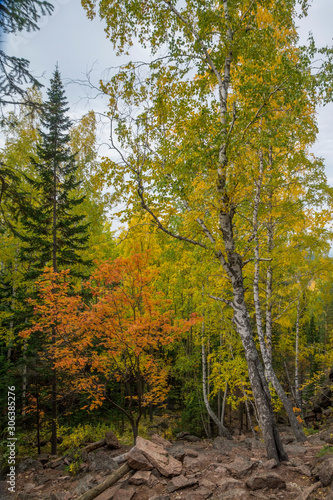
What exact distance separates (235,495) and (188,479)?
3.90 feet

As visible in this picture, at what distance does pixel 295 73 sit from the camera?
523 centimetres

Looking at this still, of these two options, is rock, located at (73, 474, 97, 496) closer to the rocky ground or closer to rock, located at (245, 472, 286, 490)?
the rocky ground

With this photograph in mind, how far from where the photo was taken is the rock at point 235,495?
3913mm

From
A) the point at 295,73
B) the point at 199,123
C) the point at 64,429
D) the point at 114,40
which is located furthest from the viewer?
the point at 64,429

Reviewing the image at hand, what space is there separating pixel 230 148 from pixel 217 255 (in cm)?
216

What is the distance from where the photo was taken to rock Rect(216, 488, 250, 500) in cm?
391

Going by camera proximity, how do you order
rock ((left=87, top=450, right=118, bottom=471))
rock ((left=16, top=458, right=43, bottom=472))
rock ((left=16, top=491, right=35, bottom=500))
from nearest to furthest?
1. rock ((left=16, top=491, right=35, bottom=500))
2. rock ((left=87, top=450, right=118, bottom=471))
3. rock ((left=16, top=458, right=43, bottom=472))

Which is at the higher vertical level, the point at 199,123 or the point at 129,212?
the point at 199,123

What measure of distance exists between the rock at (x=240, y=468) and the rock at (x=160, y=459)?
3.08ft

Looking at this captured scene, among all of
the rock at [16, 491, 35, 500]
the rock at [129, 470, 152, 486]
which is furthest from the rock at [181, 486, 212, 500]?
the rock at [16, 491, 35, 500]

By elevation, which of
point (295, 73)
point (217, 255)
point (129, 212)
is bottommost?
point (217, 255)

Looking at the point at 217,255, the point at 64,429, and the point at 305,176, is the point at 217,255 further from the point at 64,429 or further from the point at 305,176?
the point at 64,429

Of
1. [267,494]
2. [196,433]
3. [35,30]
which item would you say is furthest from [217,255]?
[196,433]

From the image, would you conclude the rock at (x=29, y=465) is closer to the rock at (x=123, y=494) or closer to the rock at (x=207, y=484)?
the rock at (x=123, y=494)
